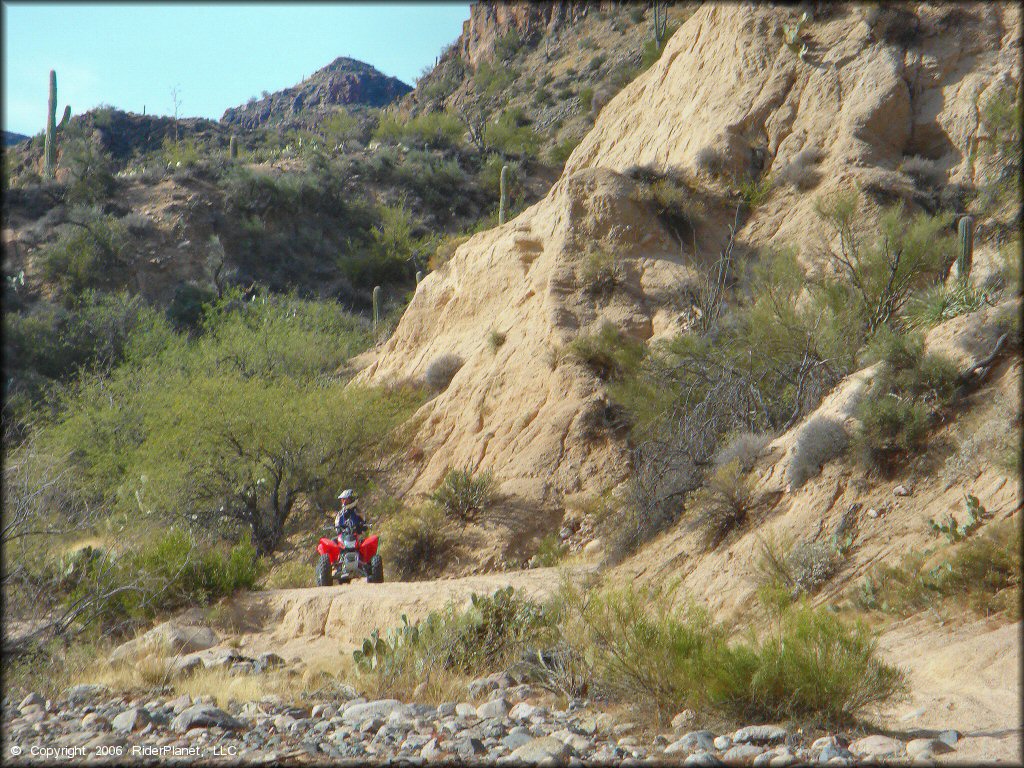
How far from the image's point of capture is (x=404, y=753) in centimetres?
620

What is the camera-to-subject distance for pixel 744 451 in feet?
38.0

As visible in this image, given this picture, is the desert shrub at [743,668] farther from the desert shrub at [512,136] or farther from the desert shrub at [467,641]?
the desert shrub at [512,136]

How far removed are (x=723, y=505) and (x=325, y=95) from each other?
235 feet

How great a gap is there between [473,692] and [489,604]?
1428 mm

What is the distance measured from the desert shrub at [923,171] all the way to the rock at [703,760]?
14.1m

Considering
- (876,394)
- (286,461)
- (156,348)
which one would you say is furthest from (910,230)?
(156,348)

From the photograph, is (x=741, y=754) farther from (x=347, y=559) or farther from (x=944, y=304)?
(x=347, y=559)

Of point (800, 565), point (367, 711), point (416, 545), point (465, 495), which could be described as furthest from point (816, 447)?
point (416, 545)

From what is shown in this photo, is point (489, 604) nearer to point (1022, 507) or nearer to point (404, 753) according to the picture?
point (404, 753)

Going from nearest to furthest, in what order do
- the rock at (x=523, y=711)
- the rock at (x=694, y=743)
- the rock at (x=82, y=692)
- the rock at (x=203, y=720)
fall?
the rock at (x=694, y=743)
the rock at (x=203, y=720)
the rock at (x=523, y=711)
the rock at (x=82, y=692)

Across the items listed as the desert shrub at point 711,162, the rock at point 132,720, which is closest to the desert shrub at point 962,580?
the rock at point 132,720

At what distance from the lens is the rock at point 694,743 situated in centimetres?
604

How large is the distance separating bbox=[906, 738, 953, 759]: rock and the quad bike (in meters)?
9.24

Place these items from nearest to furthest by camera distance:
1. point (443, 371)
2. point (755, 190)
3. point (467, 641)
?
point (467, 641) < point (755, 190) < point (443, 371)
